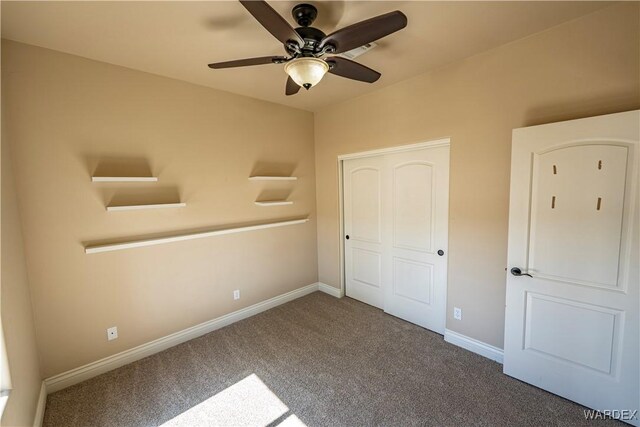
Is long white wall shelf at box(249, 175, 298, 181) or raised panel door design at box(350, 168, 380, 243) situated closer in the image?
long white wall shelf at box(249, 175, 298, 181)

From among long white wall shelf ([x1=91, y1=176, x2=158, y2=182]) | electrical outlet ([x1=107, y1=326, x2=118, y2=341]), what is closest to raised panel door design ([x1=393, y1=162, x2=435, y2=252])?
long white wall shelf ([x1=91, y1=176, x2=158, y2=182])

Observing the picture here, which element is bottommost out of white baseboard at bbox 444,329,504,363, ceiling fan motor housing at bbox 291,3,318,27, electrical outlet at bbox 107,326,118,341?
white baseboard at bbox 444,329,504,363

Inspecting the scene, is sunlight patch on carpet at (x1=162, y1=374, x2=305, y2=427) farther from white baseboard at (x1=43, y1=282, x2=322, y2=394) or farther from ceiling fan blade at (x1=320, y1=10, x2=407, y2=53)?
ceiling fan blade at (x1=320, y1=10, x2=407, y2=53)

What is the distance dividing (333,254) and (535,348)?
234cm

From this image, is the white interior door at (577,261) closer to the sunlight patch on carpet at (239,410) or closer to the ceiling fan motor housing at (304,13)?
the ceiling fan motor housing at (304,13)

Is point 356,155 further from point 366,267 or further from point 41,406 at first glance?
point 41,406

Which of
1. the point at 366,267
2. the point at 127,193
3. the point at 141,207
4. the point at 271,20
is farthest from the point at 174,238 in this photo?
the point at 366,267

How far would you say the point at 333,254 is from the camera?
3867 mm

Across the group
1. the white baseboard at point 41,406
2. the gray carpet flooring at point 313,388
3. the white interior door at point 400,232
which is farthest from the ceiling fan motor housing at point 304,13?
the white baseboard at point 41,406

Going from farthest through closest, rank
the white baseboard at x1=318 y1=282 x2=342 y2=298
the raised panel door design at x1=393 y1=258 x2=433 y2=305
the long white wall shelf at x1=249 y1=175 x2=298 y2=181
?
1. the white baseboard at x1=318 y1=282 x2=342 y2=298
2. the long white wall shelf at x1=249 y1=175 x2=298 y2=181
3. the raised panel door design at x1=393 y1=258 x2=433 y2=305

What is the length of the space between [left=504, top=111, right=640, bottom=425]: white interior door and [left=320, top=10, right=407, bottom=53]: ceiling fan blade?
4.42 feet

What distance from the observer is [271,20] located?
4.18 ft

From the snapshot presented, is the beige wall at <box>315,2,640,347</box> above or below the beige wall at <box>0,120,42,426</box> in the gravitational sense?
above

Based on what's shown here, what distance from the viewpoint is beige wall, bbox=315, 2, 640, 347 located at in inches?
70.2
